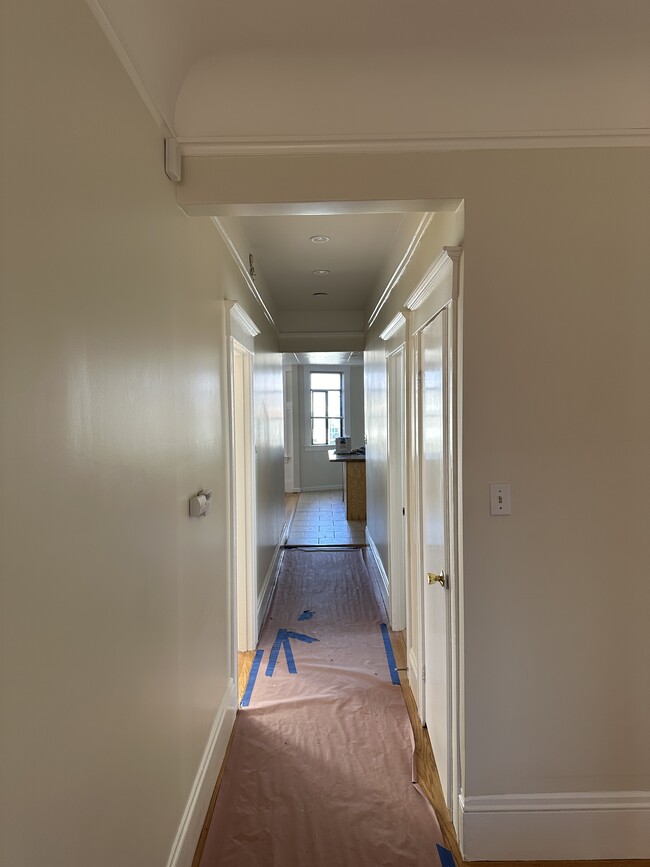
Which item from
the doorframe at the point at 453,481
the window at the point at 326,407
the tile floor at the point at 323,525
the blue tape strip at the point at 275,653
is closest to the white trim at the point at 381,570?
the tile floor at the point at 323,525

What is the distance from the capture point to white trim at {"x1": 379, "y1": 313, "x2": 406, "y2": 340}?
9.81 ft

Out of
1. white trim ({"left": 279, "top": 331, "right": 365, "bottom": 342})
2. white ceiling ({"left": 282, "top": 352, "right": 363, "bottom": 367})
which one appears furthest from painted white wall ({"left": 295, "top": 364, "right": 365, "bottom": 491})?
white trim ({"left": 279, "top": 331, "right": 365, "bottom": 342})

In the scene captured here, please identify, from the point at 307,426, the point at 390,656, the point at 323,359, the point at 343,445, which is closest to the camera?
the point at 390,656

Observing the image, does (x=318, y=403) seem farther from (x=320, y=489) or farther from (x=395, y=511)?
(x=395, y=511)

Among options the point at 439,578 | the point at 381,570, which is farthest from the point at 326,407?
the point at 439,578

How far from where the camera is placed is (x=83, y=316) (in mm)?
1015

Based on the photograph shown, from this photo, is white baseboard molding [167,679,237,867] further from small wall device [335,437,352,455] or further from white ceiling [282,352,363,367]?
white ceiling [282,352,363,367]

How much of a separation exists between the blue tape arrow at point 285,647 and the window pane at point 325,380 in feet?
23.2

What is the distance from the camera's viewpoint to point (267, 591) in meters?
4.23

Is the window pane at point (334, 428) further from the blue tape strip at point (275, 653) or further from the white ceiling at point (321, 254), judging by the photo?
the blue tape strip at point (275, 653)

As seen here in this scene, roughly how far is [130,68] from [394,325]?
2.22 meters

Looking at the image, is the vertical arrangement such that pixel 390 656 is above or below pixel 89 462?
below

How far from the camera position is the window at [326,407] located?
10.3m

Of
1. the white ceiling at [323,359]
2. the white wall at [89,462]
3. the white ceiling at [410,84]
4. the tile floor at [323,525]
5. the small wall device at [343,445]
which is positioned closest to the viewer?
the white wall at [89,462]
